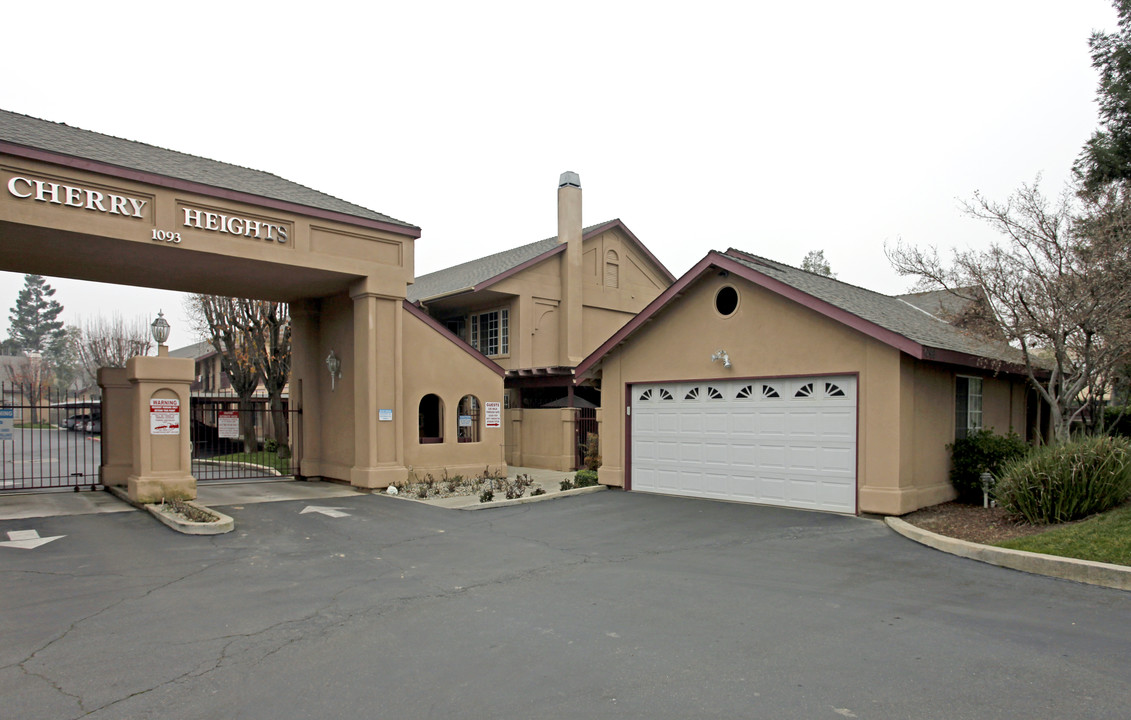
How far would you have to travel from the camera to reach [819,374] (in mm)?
12195

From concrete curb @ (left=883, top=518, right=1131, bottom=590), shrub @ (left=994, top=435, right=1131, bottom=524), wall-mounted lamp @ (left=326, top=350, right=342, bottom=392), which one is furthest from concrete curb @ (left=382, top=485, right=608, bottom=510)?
shrub @ (left=994, top=435, right=1131, bottom=524)

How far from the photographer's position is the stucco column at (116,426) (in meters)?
15.0

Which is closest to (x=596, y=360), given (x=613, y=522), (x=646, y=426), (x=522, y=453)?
(x=646, y=426)

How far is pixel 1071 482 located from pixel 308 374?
1664cm

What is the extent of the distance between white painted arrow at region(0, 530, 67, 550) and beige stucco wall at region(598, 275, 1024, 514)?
32.6 ft

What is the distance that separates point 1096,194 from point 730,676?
13.9 meters

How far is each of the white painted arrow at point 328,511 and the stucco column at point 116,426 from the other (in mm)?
4551

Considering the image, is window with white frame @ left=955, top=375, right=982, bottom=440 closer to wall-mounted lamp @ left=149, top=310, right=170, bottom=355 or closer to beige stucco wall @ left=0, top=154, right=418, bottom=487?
beige stucco wall @ left=0, top=154, right=418, bottom=487

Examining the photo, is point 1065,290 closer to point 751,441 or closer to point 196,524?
point 751,441

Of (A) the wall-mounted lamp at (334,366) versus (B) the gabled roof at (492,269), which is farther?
(B) the gabled roof at (492,269)

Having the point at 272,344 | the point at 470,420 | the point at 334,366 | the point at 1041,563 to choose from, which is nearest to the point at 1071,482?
the point at 1041,563

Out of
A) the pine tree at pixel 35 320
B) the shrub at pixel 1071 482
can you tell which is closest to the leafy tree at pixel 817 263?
the shrub at pixel 1071 482

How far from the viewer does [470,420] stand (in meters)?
19.1

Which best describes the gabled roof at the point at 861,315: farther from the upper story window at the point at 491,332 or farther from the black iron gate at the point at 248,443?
the upper story window at the point at 491,332
